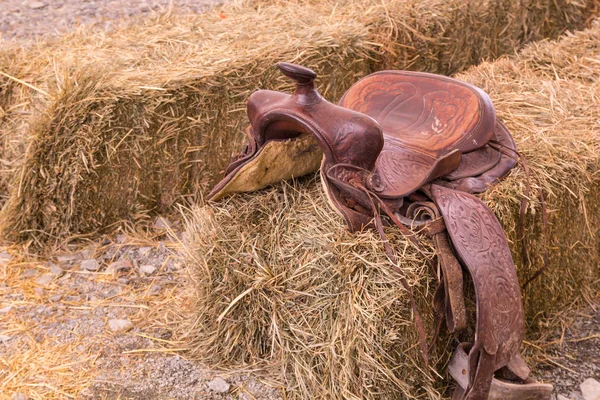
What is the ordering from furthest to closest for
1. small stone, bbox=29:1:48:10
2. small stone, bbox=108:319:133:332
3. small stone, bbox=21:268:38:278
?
1. small stone, bbox=29:1:48:10
2. small stone, bbox=21:268:38:278
3. small stone, bbox=108:319:133:332

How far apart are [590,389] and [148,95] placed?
2.21m

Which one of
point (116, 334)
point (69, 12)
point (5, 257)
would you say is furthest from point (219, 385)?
point (69, 12)

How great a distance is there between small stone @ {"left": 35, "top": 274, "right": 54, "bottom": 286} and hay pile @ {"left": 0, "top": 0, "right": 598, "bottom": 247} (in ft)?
0.75

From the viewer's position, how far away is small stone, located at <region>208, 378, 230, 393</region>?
2.48 metres

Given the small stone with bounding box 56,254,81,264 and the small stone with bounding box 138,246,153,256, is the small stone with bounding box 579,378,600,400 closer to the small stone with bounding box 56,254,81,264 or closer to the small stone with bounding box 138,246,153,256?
the small stone with bounding box 138,246,153,256

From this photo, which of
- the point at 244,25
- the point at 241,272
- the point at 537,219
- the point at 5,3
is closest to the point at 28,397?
the point at 241,272

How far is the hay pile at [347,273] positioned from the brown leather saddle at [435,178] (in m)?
0.07

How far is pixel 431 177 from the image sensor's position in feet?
7.53

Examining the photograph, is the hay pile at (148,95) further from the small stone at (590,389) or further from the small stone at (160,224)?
the small stone at (590,389)

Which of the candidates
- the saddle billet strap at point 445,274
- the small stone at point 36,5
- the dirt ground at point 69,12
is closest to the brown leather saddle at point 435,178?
the saddle billet strap at point 445,274

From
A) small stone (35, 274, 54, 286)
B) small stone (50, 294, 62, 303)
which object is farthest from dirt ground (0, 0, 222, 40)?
small stone (50, 294, 62, 303)

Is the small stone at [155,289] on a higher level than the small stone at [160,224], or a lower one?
higher

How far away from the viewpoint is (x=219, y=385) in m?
2.50

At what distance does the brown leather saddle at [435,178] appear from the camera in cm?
214
